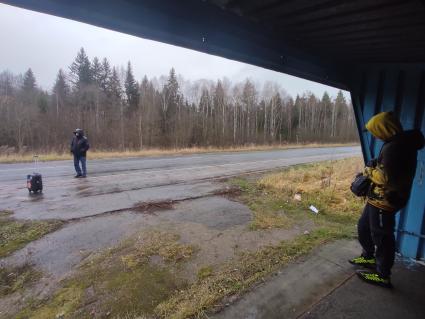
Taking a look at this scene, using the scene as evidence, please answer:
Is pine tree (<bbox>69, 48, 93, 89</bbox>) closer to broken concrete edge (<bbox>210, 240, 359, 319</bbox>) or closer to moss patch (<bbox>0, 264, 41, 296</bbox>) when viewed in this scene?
moss patch (<bbox>0, 264, 41, 296</bbox>)

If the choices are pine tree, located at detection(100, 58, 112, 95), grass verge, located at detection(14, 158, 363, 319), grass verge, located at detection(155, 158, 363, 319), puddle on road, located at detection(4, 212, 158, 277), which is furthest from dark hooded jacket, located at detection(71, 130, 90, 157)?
pine tree, located at detection(100, 58, 112, 95)

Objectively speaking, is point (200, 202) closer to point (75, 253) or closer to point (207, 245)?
point (207, 245)

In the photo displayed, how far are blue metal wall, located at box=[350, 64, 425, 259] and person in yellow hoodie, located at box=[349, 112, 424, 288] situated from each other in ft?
3.03

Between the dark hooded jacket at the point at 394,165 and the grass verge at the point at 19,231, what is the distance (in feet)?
17.5

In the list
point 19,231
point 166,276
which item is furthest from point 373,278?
point 19,231

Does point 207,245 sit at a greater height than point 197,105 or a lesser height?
lesser

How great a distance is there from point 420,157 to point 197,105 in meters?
34.6

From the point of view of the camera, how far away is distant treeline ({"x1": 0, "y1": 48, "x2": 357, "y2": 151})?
79.7 ft

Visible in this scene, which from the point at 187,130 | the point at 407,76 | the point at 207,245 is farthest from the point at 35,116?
the point at 407,76

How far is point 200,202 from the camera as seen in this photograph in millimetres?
6621

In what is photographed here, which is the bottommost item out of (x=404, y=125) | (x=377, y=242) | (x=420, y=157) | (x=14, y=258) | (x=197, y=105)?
(x=14, y=258)

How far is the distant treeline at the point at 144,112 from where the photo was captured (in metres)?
24.3

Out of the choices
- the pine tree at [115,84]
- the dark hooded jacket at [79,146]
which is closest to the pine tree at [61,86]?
the pine tree at [115,84]

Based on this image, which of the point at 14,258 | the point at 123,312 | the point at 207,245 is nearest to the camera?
the point at 123,312
